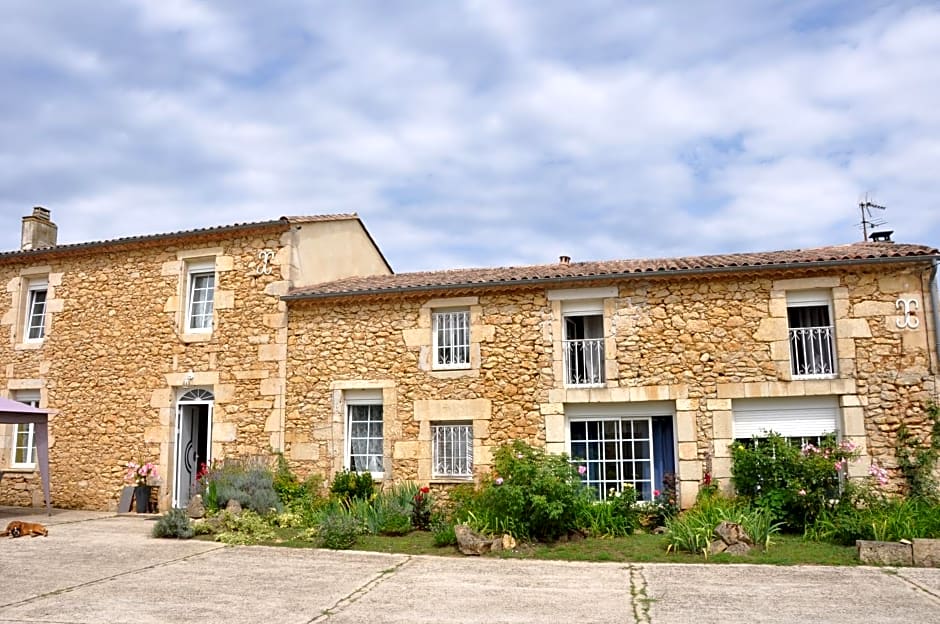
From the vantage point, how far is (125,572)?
744 centimetres

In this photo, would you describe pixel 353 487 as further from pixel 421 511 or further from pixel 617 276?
pixel 617 276

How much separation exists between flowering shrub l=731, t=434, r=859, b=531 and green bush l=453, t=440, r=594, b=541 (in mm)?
2080

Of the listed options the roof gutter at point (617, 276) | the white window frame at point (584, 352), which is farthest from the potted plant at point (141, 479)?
the white window frame at point (584, 352)

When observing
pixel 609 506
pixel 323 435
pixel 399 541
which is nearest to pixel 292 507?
pixel 323 435

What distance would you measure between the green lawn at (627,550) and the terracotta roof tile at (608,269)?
365 centimetres

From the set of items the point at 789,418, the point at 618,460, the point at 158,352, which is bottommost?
the point at 618,460

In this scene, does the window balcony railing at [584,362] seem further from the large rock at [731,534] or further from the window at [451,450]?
the large rock at [731,534]

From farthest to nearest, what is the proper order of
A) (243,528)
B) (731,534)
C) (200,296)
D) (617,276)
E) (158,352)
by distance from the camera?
(200,296) → (158,352) → (617,276) → (243,528) → (731,534)

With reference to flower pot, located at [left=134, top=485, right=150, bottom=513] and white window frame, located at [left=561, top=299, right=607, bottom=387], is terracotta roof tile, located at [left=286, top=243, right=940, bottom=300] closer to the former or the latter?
white window frame, located at [left=561, top=299, right=607, bottom=387]

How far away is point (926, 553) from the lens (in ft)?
24.9

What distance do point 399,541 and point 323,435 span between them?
2787mm

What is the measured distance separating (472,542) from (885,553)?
436cm

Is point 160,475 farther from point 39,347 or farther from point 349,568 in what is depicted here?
point 349,568

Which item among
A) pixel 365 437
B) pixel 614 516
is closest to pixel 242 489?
pixel 365 437
